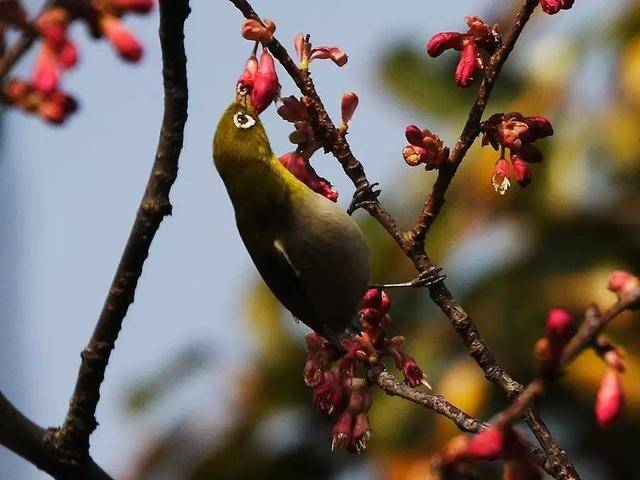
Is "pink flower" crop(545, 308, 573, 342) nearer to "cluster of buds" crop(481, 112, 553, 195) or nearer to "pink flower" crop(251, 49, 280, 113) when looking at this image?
"cluster of buds" crop(481, 112, 553, 195)

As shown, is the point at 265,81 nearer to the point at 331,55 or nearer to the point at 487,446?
the point at 331,55

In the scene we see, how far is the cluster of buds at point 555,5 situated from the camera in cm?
303

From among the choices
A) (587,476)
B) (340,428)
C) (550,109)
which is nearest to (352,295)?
(340,428)

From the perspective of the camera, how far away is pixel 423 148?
317cm

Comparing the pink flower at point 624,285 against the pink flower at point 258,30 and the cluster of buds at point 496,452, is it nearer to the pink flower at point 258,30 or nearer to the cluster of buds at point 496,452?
the cluster of buds at point 496,452

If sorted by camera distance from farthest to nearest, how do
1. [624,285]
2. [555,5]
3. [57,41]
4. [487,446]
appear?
[555,5]
[57,41]
[624,285]
[487,446]

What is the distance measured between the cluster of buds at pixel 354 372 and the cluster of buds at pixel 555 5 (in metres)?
0.95

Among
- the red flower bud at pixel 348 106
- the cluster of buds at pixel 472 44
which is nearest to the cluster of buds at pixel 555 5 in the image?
the cluster of buds at pixel 472 44

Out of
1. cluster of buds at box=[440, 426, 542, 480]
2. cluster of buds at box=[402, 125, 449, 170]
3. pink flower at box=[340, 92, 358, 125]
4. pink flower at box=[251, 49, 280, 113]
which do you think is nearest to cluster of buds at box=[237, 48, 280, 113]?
pink flower at box=[251, 49, 280, 113]

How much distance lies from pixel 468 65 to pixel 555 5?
0.28 m

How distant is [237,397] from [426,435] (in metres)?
1.92

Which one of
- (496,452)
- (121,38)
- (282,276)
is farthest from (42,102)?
(282,276)

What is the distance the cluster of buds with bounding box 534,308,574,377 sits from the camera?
2031 mm

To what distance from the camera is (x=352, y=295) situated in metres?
4.63
